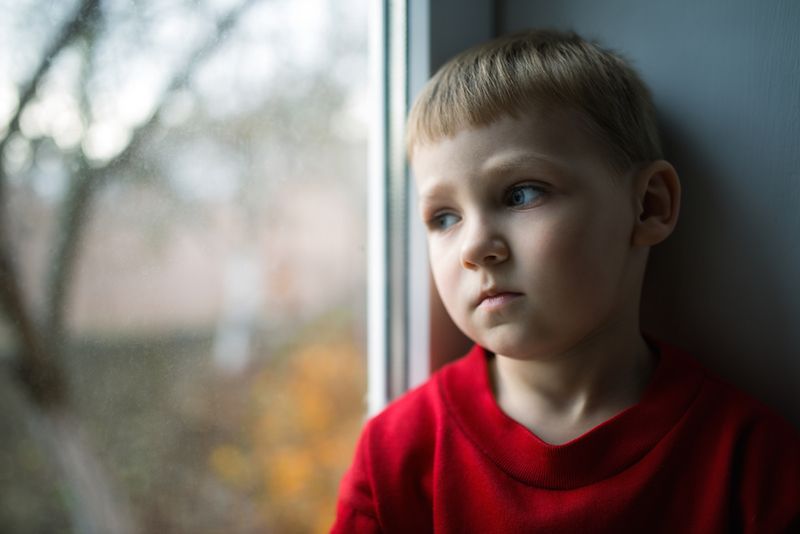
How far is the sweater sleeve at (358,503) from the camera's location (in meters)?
0.79

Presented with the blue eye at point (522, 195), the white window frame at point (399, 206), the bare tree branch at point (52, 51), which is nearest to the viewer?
the bare tree branch at point (52, 51)

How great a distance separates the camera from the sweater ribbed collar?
0.73m

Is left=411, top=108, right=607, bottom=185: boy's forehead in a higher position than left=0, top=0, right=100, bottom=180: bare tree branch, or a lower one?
lower

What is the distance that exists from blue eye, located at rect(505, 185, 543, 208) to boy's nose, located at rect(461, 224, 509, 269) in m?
0.05

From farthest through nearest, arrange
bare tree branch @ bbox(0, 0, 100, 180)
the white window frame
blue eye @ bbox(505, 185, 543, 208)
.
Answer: the white window frame
blue eye @ bbox(505, 185, 543, 208)
bare tree branch @ bbox(0, 0, 100, 180)

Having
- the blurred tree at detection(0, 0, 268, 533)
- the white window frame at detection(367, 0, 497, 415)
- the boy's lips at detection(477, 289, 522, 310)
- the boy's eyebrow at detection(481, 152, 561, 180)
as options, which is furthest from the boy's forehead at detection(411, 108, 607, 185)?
the blurred tree at detection(0, 0, 268, 533)

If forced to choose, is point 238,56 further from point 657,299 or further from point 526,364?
point 657,299

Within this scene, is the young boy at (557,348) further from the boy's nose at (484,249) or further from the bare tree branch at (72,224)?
the bare tree branch at (72,224)

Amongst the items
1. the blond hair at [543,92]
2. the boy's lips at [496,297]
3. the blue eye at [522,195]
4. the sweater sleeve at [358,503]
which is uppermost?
the blond hair at [543,92]

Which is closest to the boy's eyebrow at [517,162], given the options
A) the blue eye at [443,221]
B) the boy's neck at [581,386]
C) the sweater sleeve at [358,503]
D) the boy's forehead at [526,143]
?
the boy's forehead at [526,143]

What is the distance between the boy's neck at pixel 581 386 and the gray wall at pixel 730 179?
0.42ft

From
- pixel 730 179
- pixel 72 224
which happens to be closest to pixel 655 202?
pixel 730 179

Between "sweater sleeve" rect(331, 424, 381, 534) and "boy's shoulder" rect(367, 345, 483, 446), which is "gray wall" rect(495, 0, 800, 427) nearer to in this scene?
"boy's shoulder" rect(367, 345, 483, 446)

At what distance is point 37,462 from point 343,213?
52 centimetres
